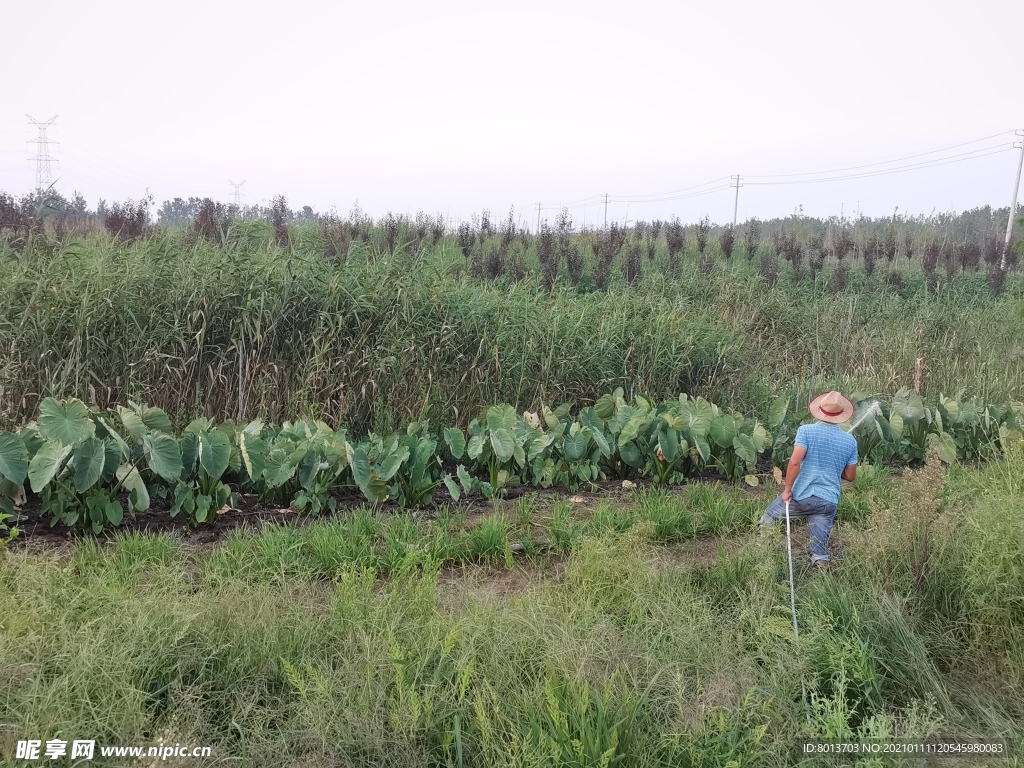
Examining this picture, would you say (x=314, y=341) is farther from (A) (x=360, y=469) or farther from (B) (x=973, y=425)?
Answer: (B) (x=973, y=425)

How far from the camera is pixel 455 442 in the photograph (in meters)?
5.23

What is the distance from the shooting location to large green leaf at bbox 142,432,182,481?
4312mm

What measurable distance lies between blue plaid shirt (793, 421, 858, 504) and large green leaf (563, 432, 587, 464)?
1679 millimetres

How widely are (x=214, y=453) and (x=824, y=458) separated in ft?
11.8

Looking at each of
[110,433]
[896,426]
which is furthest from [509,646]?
[896,426]

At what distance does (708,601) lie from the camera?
357cm

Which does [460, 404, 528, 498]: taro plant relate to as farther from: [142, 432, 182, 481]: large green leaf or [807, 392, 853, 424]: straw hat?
[807, 392, 853, 424]: straw hat

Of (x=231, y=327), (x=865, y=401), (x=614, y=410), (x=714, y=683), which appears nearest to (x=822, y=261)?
(x=865, y=401)

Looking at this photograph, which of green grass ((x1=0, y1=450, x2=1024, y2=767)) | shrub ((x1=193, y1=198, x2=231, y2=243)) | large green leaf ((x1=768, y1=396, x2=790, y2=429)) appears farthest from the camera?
shrub ((x1=193, y1=198, x2=231, y2=243))

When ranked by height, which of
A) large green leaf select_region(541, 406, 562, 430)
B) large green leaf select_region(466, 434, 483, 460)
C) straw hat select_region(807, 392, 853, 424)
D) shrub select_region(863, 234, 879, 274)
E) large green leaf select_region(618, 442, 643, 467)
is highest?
shrub select_region(863, 234, 879, 274)

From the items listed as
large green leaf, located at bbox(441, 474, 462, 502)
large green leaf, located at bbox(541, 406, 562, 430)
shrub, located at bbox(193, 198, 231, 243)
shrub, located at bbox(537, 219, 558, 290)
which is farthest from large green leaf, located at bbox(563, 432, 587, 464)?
shrub, located at bbox(537, 219, 558, 290)

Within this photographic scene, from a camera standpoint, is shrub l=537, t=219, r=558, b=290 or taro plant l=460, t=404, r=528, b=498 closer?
taro plant l=460, t=404, r=528, b=498

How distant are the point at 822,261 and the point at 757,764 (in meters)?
19.6

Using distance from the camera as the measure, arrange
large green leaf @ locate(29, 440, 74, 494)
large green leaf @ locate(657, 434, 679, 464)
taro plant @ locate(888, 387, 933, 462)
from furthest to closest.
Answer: taro plant @ locate(888, 387, 933, 462)
large green leaf @ locate(657, 434, 679, 464)
large green leaf @ locate(29, 440, 74, 494)
